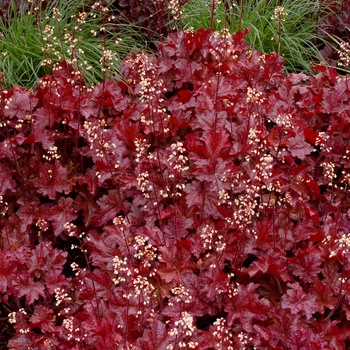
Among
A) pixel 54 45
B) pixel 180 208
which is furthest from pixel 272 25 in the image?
pixel 180 208

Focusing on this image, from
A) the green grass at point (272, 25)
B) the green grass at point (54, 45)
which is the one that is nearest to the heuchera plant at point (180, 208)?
the green grass at point (54, 45)

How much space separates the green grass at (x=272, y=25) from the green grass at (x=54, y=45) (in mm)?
562

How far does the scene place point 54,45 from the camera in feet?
15.9

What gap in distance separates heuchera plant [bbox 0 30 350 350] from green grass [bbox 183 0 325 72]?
2.63ft

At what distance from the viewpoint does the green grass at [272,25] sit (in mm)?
5223

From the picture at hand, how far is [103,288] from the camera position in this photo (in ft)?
11.0

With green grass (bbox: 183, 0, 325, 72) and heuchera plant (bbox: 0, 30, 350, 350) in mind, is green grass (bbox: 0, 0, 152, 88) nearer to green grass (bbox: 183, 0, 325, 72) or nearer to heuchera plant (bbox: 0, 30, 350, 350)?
heuchera plant (bbox: 0, 30, 350, 350)

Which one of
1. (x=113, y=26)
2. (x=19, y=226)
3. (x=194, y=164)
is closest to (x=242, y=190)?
(x=194, y=164)

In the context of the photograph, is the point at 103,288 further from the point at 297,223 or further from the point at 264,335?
the point at 297,223

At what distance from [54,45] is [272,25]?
1.86m

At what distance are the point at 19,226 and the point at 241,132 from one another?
1.46m

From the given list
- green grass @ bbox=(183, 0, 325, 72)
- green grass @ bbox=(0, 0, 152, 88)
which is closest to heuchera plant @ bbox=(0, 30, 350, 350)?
green grass @ bbox=(0, 0, 152, 88)

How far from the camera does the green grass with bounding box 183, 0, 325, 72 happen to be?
522cm

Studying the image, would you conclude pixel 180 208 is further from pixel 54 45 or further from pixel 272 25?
pixel 272 25
